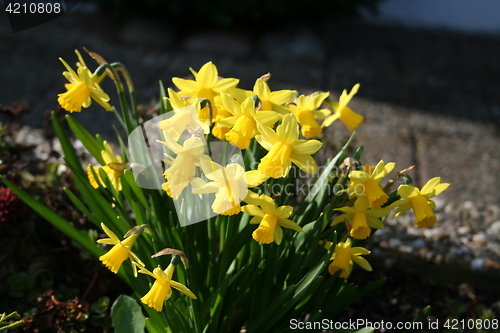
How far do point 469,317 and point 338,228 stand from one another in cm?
86

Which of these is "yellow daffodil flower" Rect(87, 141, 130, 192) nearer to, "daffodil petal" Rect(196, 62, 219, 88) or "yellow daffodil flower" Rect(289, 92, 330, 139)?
"daffodil petal" Rect(196, 62, 219, 88)

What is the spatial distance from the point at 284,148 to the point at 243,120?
10cm

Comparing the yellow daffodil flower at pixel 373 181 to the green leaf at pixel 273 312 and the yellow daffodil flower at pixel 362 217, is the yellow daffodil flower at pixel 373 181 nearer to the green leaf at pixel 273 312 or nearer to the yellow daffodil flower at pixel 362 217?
the yellow daffodil flower at pixel 362 217

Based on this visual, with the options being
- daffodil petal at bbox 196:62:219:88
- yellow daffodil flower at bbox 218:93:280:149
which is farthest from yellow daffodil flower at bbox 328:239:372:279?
daffodil petal at bbox 196:62:219:88

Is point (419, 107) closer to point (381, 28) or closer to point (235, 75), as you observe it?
point (235, 75)

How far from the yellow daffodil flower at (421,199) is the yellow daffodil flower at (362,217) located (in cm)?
5

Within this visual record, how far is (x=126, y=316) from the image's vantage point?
4.35ft

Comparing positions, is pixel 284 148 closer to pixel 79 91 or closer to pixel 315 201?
pixel 315 201

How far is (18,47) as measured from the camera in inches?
153

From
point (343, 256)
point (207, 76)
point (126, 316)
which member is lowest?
point (126, 316)

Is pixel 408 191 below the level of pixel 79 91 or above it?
below

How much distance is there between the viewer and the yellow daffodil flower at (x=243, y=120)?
40.6 inches

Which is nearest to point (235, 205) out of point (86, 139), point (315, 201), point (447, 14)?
point (315, 201)

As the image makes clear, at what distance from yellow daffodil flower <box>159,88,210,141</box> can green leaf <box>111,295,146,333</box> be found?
0.51 m
